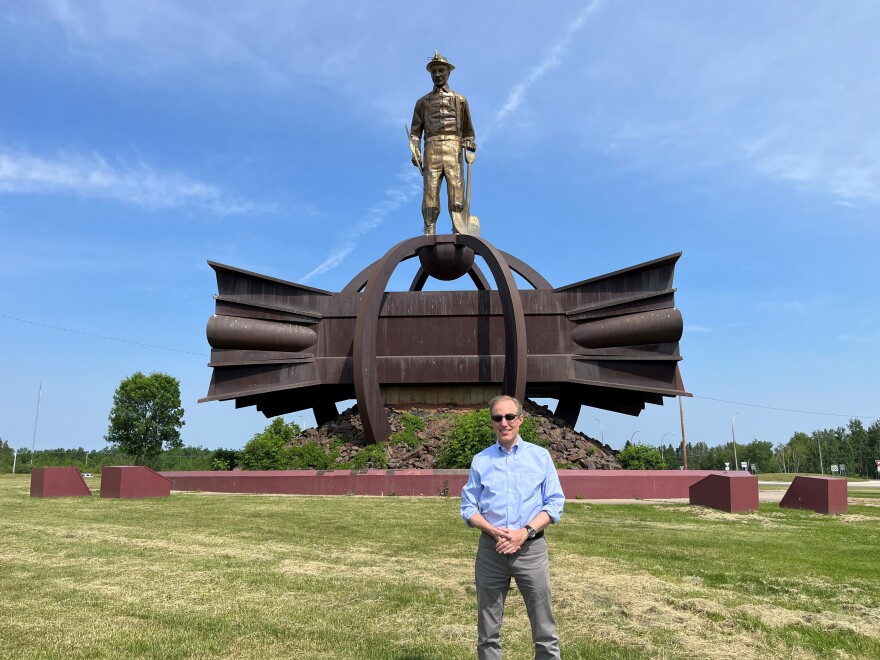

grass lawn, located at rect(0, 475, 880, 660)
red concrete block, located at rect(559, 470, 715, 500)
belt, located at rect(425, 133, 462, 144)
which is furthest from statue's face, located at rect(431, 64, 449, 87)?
grass lawn, located at rect(0, 475, 880, 660)

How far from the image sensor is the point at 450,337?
71.8 feet

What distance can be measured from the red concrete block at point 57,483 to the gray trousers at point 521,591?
14.6m

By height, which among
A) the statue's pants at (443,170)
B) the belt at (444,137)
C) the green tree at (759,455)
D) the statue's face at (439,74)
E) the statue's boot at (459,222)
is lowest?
the green tree at (759,455)

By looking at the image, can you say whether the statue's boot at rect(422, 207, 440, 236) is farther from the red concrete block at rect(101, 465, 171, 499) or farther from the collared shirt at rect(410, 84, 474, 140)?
the red concrete block at rect(101, 465, 171, 499)

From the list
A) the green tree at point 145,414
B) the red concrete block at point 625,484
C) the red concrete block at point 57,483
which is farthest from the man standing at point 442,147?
the green tree at point 145,414

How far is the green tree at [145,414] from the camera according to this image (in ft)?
145

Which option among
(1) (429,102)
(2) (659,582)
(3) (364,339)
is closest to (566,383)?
(3) (364,339)

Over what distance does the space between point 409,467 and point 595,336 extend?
7325 mm

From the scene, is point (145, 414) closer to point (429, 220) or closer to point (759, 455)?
point (429, 220)

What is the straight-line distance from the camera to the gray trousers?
3.33 metres

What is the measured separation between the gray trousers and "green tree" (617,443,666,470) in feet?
60.3

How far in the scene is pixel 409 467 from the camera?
18719 millimetres

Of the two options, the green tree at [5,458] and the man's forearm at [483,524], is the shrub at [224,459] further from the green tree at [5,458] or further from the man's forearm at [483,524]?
the green tree at [5,458]

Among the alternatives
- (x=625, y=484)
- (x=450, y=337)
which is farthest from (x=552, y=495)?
(x=450, y=337)
